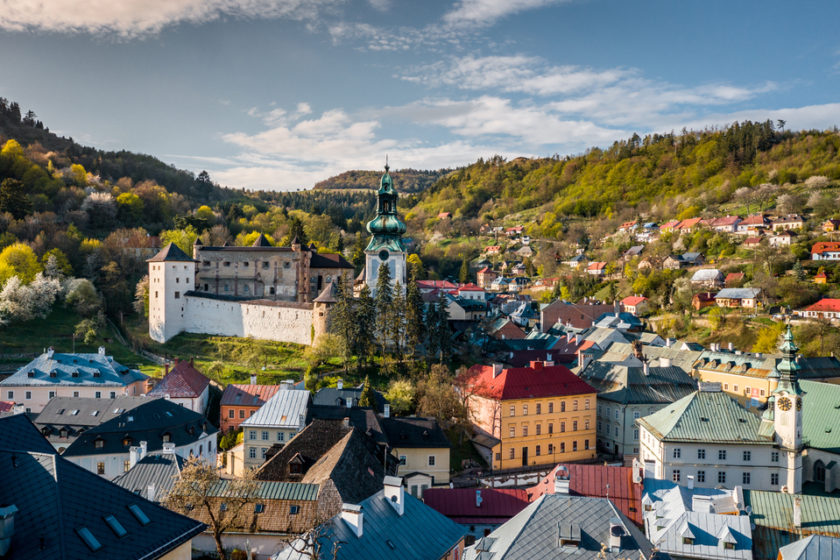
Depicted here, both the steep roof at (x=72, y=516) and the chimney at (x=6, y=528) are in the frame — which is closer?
the chimney at (x=6, y=528)

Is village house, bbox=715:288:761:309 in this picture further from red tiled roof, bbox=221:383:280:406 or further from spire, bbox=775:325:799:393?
red tiled roof, bbox=221:383:280:406

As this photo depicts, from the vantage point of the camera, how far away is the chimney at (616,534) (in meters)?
18.0

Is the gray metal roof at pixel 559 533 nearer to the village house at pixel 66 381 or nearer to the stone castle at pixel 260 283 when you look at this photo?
the village house at pixel 66 381

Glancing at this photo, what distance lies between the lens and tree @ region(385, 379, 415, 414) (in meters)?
41.5

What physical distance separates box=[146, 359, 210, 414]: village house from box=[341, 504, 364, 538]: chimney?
2647 centimetres

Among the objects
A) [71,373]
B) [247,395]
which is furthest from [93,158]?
[247,395]

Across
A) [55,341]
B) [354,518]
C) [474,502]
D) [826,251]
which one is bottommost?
[474,502]

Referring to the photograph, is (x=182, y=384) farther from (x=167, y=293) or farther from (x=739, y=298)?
(x=739, y=298)

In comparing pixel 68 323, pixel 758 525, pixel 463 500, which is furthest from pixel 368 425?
pixel 68 323

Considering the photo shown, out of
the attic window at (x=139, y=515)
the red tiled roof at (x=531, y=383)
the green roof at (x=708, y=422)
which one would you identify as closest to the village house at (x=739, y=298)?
the red tiled roof at (x=531, y=383)

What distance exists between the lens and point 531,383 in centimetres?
4156

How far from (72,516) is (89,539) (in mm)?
551

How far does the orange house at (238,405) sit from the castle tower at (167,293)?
21.2 metres

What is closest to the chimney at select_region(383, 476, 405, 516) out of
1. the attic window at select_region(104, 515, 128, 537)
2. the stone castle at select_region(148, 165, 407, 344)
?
the attic window at select_region(104, 515, 128, 537)
